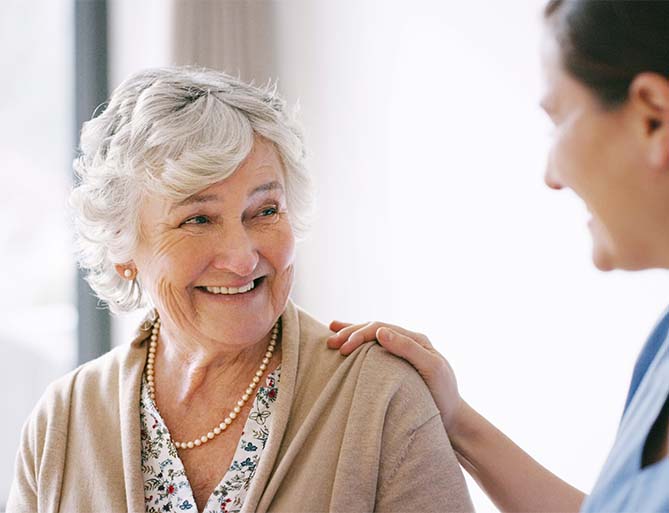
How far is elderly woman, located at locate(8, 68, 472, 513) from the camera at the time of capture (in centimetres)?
149

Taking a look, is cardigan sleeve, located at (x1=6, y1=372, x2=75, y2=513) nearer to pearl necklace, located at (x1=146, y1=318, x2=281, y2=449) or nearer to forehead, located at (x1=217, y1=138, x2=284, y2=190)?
pearl necklace, located at (x1=146, y1=318, x2=281, y2=449)

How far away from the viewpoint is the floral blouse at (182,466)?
157 cm

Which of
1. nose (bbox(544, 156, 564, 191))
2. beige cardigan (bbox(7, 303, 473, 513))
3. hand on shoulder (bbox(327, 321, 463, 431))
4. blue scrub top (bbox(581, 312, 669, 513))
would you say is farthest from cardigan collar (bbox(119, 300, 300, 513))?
nose (bbox(544, 156, 564, 191))

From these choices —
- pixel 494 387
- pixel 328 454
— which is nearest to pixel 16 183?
pixel 494 387

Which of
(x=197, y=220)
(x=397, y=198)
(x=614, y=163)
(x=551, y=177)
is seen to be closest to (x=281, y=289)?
(x=197, y=220)

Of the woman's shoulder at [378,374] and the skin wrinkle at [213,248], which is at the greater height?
the skin wrinkle at [213,248]

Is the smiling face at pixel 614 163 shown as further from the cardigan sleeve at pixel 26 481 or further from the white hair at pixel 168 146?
the cardigan sleeve at pixel 26 481

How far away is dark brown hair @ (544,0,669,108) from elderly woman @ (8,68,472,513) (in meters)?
0.70

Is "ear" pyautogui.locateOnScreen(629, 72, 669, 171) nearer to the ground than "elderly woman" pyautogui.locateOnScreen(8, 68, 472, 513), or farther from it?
farther from it

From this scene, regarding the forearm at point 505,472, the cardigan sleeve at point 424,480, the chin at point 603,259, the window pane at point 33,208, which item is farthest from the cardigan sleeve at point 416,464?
the window pane at point 33,208

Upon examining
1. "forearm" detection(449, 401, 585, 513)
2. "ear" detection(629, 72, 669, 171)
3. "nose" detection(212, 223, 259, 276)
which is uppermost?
"ear" detection(629, 72, 669, 171)

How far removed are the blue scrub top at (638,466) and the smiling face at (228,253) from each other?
66cm

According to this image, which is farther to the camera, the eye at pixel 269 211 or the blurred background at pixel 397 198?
the blurred background at pixel 397 198

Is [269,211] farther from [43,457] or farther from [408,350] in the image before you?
[43,457]
